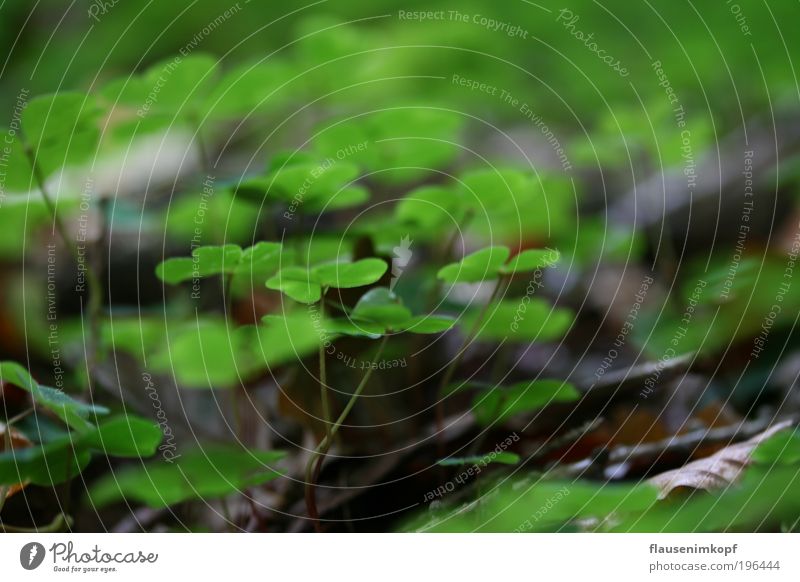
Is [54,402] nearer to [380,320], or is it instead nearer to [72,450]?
[72,450]

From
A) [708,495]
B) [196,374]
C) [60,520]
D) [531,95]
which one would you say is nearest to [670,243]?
[531,95]

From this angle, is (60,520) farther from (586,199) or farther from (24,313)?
(586,199)

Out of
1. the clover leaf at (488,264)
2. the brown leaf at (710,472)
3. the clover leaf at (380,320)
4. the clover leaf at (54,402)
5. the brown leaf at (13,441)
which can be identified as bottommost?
the brown leaf at (710,472)

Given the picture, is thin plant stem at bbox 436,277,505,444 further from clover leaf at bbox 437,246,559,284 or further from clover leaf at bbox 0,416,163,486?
clover leaf at bbox 0,416,163,486

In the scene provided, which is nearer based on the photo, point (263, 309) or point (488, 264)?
point (488, 264)

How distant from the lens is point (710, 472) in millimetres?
459

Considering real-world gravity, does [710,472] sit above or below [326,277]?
below

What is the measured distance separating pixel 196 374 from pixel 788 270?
492 millimetres

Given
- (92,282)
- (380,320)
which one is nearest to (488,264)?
(380,320)

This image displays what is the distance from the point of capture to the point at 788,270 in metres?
0.59

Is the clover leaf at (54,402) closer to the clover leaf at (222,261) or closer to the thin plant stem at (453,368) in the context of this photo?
the clover leaf at (222,261)

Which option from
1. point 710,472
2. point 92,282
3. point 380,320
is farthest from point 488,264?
point 92,282

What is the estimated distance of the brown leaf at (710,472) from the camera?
45cm

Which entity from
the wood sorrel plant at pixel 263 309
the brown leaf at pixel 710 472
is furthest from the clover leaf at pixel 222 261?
the brown leaf at pixel 710 472
